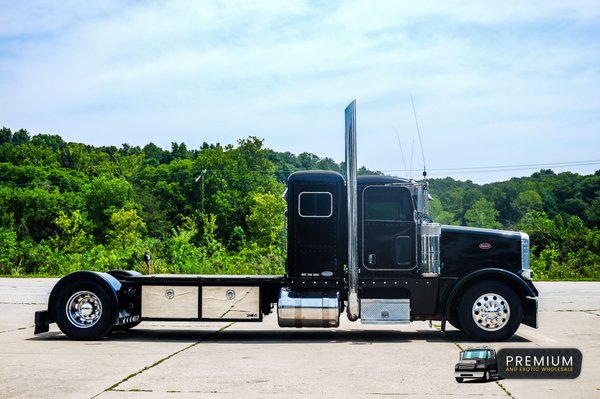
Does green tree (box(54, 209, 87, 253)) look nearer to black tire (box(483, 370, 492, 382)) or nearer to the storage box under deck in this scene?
the storage box under deck

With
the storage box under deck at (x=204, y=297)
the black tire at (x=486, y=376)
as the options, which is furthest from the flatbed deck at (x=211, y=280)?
the black tire at (x=486, y=376)

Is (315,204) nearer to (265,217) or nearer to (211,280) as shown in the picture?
(211,280)

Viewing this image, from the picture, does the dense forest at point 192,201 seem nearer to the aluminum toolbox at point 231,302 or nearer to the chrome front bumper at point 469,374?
the aluminum toolbox at point 231,302

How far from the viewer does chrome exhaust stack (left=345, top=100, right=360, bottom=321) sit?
12680mm

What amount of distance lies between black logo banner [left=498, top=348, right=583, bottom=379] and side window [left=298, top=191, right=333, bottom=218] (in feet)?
14.5

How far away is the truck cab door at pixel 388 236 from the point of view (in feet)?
43.4

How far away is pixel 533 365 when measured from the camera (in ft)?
31.0

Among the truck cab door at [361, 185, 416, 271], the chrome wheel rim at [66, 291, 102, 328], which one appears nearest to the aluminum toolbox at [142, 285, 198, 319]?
the chrome wheel rim at [66, 291, 102, 328]

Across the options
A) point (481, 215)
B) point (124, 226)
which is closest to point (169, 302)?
point (481, 215)

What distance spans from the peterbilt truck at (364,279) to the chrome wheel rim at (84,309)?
18 mm

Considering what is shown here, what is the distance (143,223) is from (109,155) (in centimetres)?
3701

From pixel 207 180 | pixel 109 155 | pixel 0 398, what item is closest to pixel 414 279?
pixel 0 398

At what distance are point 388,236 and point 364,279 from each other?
2.81 feet

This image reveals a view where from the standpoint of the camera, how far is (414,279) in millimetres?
13211
